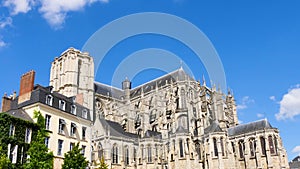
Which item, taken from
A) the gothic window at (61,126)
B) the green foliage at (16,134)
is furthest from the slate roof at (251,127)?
the green foliage at (16,134)

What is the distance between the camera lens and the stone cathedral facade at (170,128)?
34.8 meters

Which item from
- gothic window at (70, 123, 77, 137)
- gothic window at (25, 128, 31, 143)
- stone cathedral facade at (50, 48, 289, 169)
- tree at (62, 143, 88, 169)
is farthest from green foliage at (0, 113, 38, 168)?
stone cathedral facade at (50, 48, 289, 169)

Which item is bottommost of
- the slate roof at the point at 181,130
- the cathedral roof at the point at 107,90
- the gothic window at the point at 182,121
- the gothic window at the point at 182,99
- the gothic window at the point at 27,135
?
the gothic window at the point at 27,135

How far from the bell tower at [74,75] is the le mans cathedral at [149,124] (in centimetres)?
15

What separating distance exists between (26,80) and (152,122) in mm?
27271

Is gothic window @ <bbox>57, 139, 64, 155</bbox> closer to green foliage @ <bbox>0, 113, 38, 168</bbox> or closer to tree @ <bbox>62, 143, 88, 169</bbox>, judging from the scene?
green foliage @ <bbox>0, 113, 38, 168</bbox>

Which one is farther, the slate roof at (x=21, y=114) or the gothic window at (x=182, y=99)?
the gothic window at (x=182, y=99)

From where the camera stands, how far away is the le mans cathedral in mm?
20328

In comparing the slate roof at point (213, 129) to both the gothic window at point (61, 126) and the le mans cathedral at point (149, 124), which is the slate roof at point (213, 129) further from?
the gothic window at point (61, 126)

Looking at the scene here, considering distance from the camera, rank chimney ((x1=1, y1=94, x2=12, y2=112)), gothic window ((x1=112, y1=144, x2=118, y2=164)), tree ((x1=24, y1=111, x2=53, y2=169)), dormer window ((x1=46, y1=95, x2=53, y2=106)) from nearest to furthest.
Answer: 1. tree ((x1=24, y1=111, x2=53, y2=169))
2. dormer window ((x1=46, y1=95, x2=53, y2=106))
3. chimney ((x1=1, y1=94, x2=12, y2=112))
4. gothic window ((x1=112, y1=144, x2=118, y2=164))

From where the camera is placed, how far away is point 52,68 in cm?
4919

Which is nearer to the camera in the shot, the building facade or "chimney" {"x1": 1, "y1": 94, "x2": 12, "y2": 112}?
the building facade

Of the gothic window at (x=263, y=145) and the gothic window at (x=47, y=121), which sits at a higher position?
the gothic window at (x=47, y=121)

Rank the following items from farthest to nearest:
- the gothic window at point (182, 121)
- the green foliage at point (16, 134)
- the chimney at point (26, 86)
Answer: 1. the gothic window at point (182, 121)
2. the chimney at point (26, 86)
3. the green foliage at point (16, 134)
